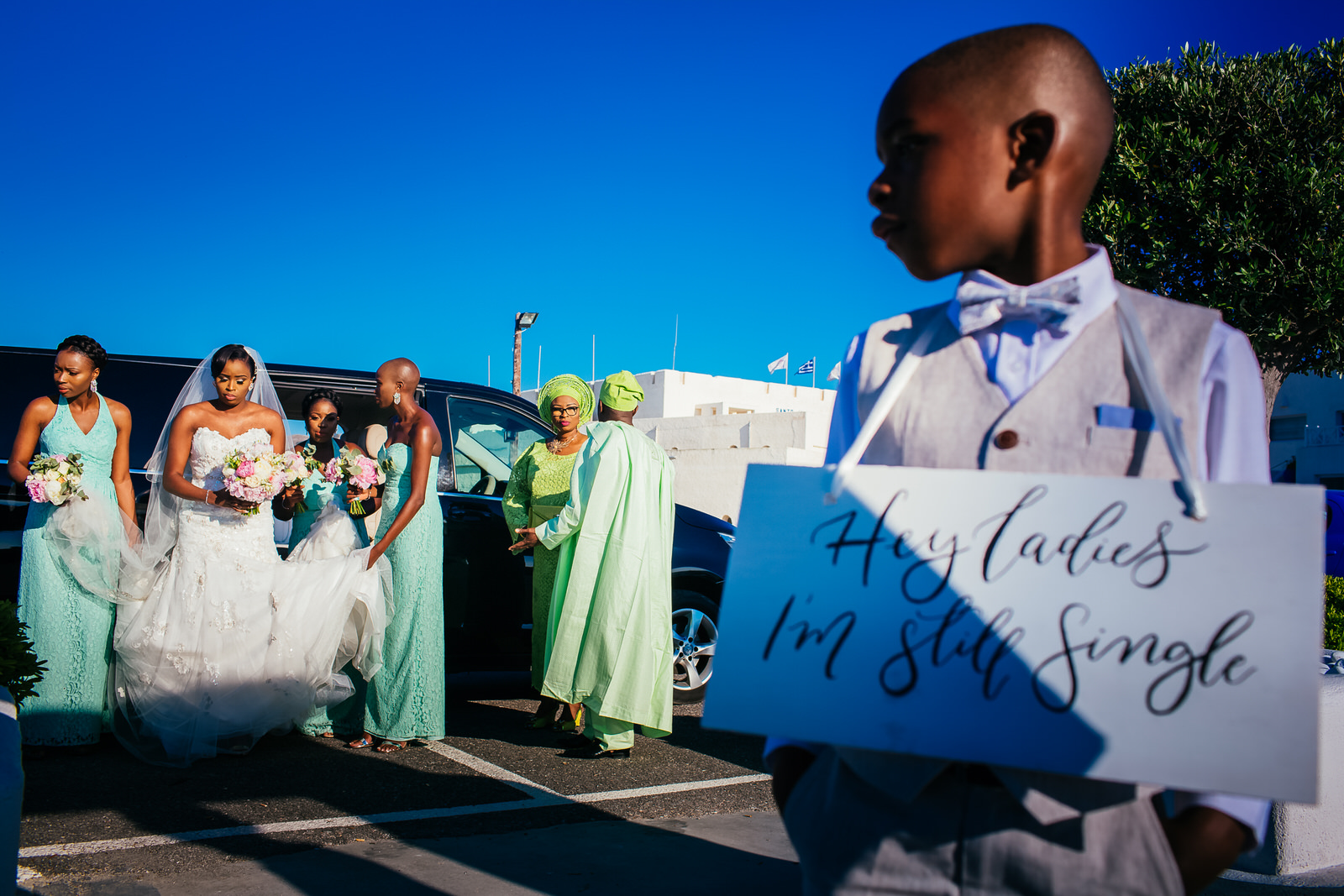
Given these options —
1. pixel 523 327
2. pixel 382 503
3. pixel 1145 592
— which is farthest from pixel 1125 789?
pixel 523 327

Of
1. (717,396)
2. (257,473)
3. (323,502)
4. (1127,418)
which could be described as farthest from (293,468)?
(717,396)

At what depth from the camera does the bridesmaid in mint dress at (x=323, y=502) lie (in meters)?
5.69

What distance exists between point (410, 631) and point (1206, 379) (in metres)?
4.90

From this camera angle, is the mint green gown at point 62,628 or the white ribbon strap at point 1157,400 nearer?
the white ribbon strap at point 1157,400

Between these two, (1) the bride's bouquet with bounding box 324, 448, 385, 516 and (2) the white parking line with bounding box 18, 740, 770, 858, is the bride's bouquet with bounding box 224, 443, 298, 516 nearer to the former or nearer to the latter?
(1) the bride's bouquet with bounding box 324, 448, 385, 516

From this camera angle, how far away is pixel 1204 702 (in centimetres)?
100

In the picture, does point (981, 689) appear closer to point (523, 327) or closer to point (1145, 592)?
point (1145, 592)

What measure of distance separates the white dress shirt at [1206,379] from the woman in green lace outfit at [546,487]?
467cm

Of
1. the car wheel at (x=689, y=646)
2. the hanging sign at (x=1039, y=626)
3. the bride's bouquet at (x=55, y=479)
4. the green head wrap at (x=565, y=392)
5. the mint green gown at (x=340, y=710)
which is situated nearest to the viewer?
the hanging sign at (x=1039, y=626)

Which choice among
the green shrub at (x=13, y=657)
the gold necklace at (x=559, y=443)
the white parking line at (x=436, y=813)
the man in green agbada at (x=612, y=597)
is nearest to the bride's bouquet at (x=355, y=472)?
the man in green agbada at (x=612, y=597)

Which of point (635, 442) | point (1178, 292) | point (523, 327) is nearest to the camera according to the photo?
point (635, 442)

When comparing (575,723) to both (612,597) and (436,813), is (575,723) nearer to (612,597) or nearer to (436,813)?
(612,597)

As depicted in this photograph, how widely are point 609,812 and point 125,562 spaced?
9.84 ft

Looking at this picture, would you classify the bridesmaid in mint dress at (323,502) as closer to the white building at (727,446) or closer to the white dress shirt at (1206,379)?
the white dress shirt at (1206,379)
